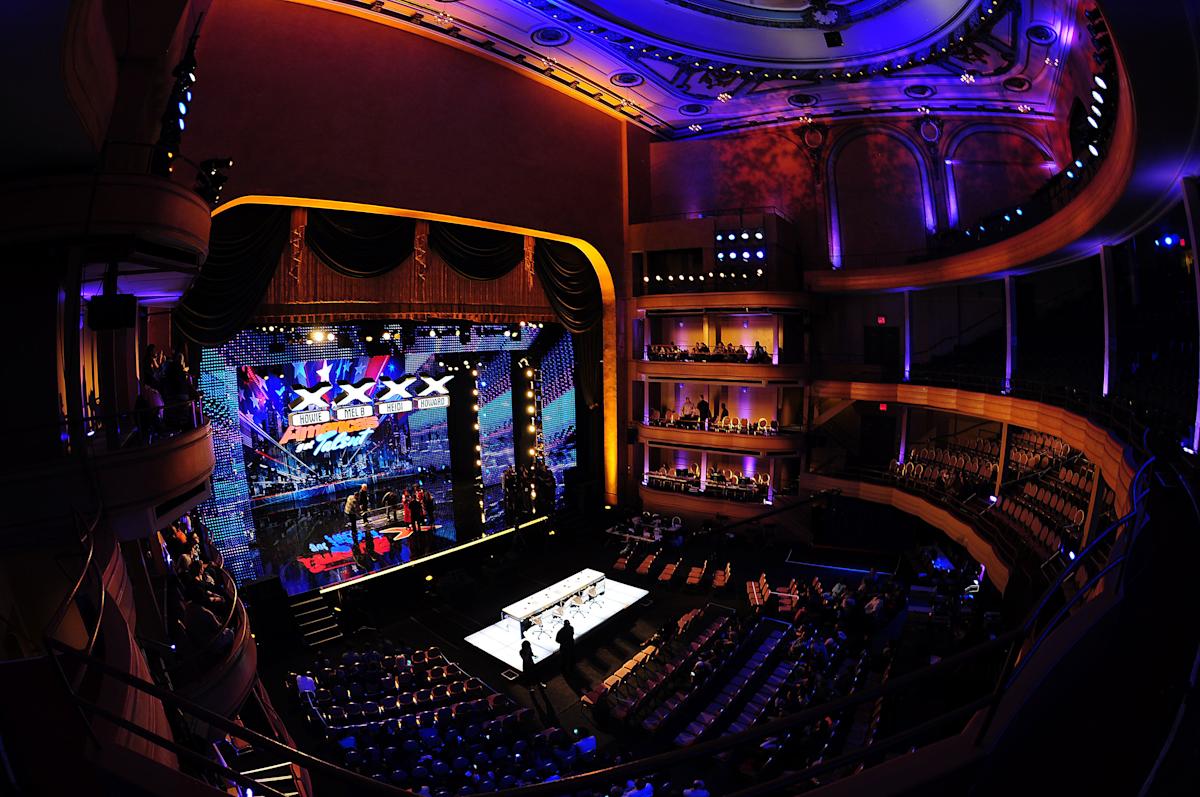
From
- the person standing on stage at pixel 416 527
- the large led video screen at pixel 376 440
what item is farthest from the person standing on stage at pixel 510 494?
the person standing on stage at pixel 416 527

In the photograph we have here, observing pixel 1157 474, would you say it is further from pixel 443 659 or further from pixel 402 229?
pixel 402 229

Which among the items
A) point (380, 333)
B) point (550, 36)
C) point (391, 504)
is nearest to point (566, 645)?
point (391, 504)

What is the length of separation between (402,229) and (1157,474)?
14843mm

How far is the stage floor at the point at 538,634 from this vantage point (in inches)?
536

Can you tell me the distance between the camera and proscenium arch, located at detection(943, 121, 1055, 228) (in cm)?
1841

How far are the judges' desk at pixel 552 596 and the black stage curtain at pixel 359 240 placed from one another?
28.2 feet

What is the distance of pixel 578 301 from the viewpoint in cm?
2058

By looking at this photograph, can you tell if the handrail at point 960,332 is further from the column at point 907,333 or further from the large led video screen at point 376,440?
the large led video screen at point 376,440

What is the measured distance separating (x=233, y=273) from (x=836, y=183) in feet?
58.2

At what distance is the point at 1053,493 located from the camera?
42.0ft

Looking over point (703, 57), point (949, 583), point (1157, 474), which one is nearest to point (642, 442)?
point (949, 583)

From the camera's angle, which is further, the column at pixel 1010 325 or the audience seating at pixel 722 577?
the audience seating at pixel 722 577

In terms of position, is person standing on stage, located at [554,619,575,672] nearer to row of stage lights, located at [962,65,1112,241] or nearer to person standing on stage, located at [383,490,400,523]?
person standing on stage, located at [383,490,400,523]

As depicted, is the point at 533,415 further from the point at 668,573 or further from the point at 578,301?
the point at 668,573
